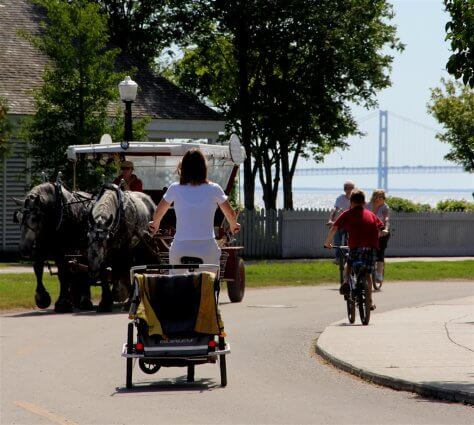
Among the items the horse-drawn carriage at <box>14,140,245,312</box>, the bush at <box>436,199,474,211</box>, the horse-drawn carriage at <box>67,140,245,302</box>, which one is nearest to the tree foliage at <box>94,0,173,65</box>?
the bush at <box>436,199,474,211</box>

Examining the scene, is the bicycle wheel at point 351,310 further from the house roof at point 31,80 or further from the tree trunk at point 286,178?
the tree trunk at point 286,178

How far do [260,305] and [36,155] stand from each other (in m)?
14.4

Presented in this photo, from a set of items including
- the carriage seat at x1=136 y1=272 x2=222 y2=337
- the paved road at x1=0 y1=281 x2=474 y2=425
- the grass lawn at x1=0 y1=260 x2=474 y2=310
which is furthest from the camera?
the grass lawn at x1=0 y1=260 x2=474 y2=310

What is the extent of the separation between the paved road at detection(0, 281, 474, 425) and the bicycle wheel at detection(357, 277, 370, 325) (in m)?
0.62

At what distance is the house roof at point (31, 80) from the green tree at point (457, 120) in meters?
19.3

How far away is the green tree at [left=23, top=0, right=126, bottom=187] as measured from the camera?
35250mm

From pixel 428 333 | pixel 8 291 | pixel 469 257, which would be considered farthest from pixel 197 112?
pixel 428 333

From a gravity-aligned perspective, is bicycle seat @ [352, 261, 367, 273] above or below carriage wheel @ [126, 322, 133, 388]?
above

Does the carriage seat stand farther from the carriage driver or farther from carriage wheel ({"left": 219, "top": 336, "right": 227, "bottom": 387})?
the carriage driver

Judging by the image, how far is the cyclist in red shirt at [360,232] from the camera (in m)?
18.6

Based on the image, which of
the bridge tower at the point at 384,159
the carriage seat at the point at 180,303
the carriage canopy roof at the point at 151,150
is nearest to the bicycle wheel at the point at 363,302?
the carriage canopy roof at the point at 151,150

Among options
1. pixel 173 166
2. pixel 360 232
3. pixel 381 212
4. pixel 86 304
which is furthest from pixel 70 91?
pixel 360 232

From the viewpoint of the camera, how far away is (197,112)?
139ft

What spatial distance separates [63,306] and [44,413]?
1012 cm
